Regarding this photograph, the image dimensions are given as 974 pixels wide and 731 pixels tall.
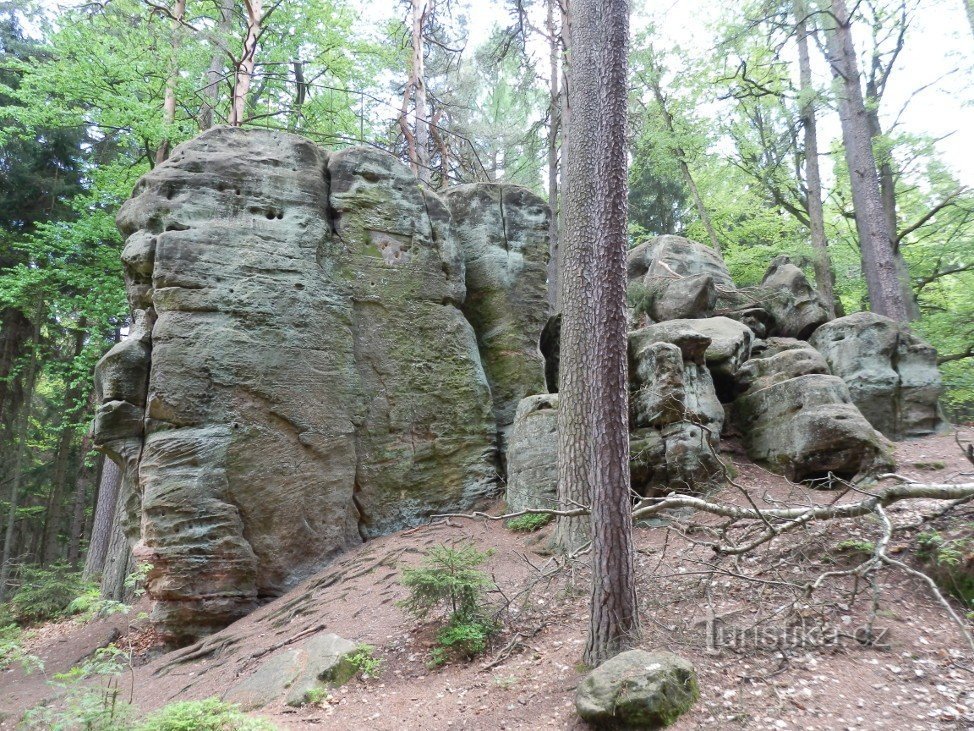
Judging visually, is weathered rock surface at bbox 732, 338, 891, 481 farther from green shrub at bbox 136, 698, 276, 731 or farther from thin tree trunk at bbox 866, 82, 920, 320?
green shrub at bbox 136, 698, 276, 731

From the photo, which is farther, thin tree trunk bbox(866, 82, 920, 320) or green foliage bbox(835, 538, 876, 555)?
thin tree trunk bbox(866, 82, 920, 320)

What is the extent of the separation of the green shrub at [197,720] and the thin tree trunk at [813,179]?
516 inches

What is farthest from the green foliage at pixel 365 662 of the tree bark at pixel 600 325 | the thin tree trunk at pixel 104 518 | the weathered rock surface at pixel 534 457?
the thin tree trunk at pixel 104 518

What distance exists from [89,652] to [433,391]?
6471 mm

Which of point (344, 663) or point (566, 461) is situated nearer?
point (344, 663)

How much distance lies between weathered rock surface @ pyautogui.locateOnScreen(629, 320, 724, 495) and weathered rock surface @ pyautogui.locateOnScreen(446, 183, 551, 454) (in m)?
2.64

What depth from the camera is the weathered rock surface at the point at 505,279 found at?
11.2 metres

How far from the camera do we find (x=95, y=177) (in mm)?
12844

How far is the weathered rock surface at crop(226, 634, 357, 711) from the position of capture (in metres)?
5.38

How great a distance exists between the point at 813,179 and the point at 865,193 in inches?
127

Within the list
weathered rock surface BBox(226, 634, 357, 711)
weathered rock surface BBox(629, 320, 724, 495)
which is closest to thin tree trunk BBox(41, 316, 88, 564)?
weathered rock surface BBox(226, 634, 357, 711)

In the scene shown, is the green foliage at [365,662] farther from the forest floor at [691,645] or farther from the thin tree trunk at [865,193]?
the thin tree trunk at [865,193]

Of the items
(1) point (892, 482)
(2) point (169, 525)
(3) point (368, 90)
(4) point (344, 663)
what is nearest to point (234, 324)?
(2) point (169, 525)

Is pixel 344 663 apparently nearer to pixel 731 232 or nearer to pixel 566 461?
pixel 566 461
